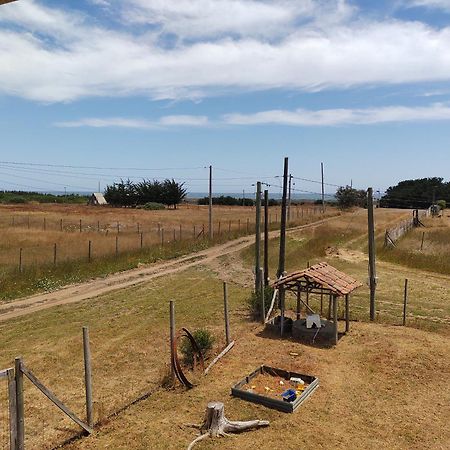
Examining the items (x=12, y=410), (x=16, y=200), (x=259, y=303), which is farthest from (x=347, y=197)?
(x=12, y=410)

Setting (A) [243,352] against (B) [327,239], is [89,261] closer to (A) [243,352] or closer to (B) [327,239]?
(A) [243,352]

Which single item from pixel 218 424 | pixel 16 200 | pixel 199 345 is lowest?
pixel 218 424

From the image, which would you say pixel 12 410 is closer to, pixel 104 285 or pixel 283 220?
pixel 283 220

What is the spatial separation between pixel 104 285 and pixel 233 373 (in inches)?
486

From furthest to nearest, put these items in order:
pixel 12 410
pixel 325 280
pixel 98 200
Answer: pixel 98 200, pixel 325 280, pixel 12 410

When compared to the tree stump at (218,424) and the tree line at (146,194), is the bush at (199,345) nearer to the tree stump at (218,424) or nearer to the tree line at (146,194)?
the tree stump at (218,424)

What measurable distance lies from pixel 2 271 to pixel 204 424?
1685cm

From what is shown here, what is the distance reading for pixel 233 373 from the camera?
34.8 ft

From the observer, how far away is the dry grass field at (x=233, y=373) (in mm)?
7914

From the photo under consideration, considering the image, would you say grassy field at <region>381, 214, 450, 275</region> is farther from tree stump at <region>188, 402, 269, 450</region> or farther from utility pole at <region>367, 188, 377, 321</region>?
tree stump at <region>188, 402, 269, 450</region>

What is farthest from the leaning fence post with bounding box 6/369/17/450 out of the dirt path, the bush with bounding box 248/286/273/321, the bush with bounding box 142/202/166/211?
the bush with bounding box 142/202/166/211

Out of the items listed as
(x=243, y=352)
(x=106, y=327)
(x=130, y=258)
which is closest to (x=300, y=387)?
(x=243, y=352)

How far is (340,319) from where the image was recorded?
49.7 feet

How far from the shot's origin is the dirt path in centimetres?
1770
